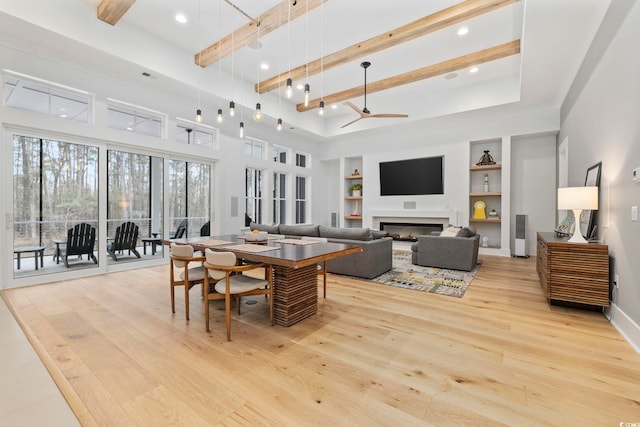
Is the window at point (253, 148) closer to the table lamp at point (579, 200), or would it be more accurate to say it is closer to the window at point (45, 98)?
the window at point (45, 98)

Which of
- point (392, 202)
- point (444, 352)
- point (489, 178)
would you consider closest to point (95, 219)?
point (444, 352)

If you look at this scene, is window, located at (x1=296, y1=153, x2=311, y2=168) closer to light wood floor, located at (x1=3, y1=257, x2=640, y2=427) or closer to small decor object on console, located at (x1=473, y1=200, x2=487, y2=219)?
small decor object on console, located at (x1=473, y1=200, x2=487, y2=219)

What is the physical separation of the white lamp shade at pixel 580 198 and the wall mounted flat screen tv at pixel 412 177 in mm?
4253

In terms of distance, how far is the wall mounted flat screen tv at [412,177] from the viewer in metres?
7.49

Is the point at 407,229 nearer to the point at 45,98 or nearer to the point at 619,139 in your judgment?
the point at 619,139

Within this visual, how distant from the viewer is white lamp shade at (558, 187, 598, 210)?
10.00 ft

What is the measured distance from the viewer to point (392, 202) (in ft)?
26.9

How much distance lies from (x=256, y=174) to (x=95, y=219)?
3710 mm

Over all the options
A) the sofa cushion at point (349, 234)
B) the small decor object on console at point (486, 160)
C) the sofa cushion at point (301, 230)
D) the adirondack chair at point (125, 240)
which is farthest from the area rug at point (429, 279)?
the adirondack chair at point (125, 240)

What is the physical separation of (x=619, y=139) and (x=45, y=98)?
23.8 feet

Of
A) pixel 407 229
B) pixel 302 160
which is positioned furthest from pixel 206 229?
pixel 407 229

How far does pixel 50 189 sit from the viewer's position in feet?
14.3

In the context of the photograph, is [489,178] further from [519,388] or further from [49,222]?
[49,222]

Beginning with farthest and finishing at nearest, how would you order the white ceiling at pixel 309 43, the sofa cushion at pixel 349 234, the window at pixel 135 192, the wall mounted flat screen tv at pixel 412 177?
the wall mounted flat screen tv at pixel 412 177, the window at pixel 135 192, the sofa cushion at pixel 349 234, the white ceiling at pixel 309 43
